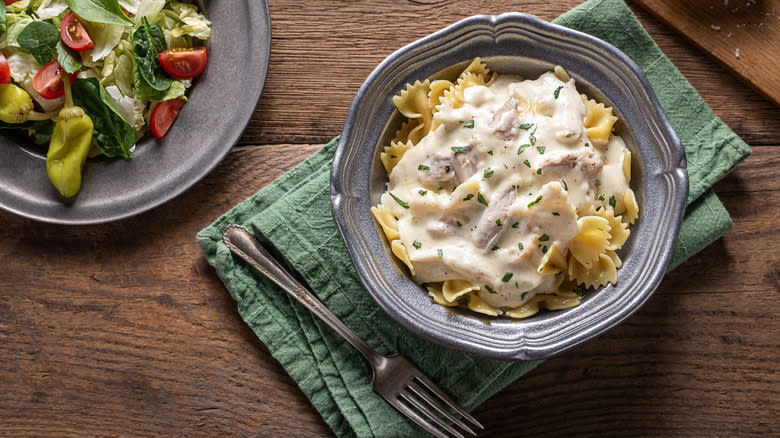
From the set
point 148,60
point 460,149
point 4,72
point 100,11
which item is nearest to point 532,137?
point 460,149

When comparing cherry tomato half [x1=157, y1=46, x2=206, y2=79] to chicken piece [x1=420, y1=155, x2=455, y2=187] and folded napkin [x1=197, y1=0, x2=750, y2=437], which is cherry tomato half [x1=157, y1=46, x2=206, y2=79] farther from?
chicken piece [x1=420, y1=155, x2=455, y2=187]

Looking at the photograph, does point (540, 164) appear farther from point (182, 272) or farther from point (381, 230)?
point (182, 272)

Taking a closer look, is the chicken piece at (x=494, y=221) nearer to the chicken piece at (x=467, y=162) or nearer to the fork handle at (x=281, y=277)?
the chicken piece at (x=467, y=162)

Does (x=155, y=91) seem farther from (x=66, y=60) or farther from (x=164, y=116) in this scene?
(x=66, y=60)

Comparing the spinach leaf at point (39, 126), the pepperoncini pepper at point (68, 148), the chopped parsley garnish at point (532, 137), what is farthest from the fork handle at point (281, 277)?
the chopped parsley garnish at point (532, 137)

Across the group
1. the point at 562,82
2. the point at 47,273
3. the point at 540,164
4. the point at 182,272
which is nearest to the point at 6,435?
the point at 47,273

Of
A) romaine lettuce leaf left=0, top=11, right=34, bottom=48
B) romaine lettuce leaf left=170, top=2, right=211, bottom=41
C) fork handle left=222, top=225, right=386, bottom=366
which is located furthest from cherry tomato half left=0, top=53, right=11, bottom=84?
fork handle left=222, top=225, right=386, bottom=366
